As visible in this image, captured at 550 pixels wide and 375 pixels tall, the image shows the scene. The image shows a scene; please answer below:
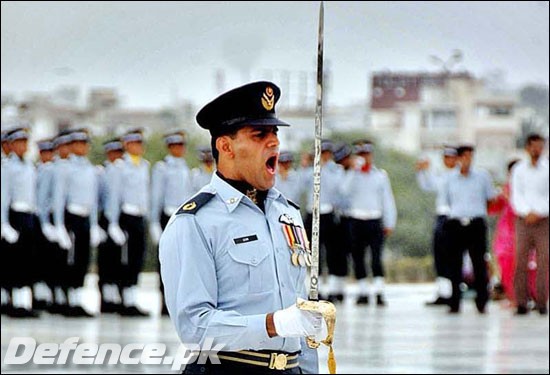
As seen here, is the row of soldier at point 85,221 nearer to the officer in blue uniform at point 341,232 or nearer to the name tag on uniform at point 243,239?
the officer in blue uniform at point 341,232

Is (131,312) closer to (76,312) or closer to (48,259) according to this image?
(76,312)

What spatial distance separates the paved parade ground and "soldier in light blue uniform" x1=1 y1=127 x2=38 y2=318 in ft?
1.27

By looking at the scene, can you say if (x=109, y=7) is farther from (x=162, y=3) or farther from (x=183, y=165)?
(x=183, y=165)

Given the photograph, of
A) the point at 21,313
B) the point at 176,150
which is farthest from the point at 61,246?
the point at 176,150

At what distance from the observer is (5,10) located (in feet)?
59.5

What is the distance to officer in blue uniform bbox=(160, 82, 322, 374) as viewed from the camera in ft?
13.5

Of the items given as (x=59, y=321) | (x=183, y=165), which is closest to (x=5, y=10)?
(x=183, y=165)

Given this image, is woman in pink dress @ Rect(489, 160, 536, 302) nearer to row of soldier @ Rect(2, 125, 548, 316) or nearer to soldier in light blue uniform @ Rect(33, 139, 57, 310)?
row of soldier @ Rect(2, 125, 548, 316)

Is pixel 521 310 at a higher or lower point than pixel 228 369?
lower

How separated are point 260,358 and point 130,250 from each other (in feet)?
34.5

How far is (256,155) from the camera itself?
430cm

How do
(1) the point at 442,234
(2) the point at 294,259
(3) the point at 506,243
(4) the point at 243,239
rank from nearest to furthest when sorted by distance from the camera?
1. (4) the point at 243,239
2. (2) the point at 294,259
3. (1) the point at 442,234
4. (3) the point at 506,243

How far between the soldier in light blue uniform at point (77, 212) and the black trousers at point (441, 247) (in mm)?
3251

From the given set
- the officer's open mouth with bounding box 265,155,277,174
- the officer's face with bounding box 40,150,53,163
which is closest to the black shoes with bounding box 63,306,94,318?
the officer's face with bounding box 40,150,53,163
